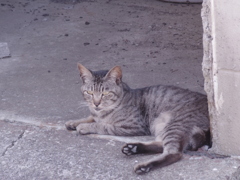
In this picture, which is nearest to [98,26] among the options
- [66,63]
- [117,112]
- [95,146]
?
[66,63]

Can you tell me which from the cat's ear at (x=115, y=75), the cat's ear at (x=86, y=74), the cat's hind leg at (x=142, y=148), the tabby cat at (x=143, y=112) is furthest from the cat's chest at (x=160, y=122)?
the cat's ear at (x=86, y=74)

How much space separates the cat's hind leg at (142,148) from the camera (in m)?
3.21

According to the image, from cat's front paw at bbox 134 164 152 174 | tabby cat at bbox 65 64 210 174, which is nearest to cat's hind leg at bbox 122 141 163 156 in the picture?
tabby cat at bbox 65 64 210 174

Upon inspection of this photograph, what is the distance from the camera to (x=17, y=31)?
22.8 feet

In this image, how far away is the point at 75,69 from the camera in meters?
5.44

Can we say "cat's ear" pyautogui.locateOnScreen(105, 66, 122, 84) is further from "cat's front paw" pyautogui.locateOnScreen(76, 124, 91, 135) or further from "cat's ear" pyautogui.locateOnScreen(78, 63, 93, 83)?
"cat's front paw" pyautogui.locateOnScreen(76, 124, 91, 135)

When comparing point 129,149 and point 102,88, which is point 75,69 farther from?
point 129,149

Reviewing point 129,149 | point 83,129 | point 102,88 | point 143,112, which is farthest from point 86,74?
point 129,149

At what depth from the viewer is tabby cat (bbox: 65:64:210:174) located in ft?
10.8

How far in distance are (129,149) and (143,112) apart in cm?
67

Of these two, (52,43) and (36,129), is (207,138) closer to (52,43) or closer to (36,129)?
(36,129)

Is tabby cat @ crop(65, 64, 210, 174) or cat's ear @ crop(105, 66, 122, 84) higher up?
cat's ear @ crop(105, 66, 122, 84)

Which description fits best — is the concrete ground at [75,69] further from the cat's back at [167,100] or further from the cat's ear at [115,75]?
the cat's ear at [115,75]

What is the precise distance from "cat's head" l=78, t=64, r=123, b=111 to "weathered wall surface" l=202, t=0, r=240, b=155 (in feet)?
3.41
